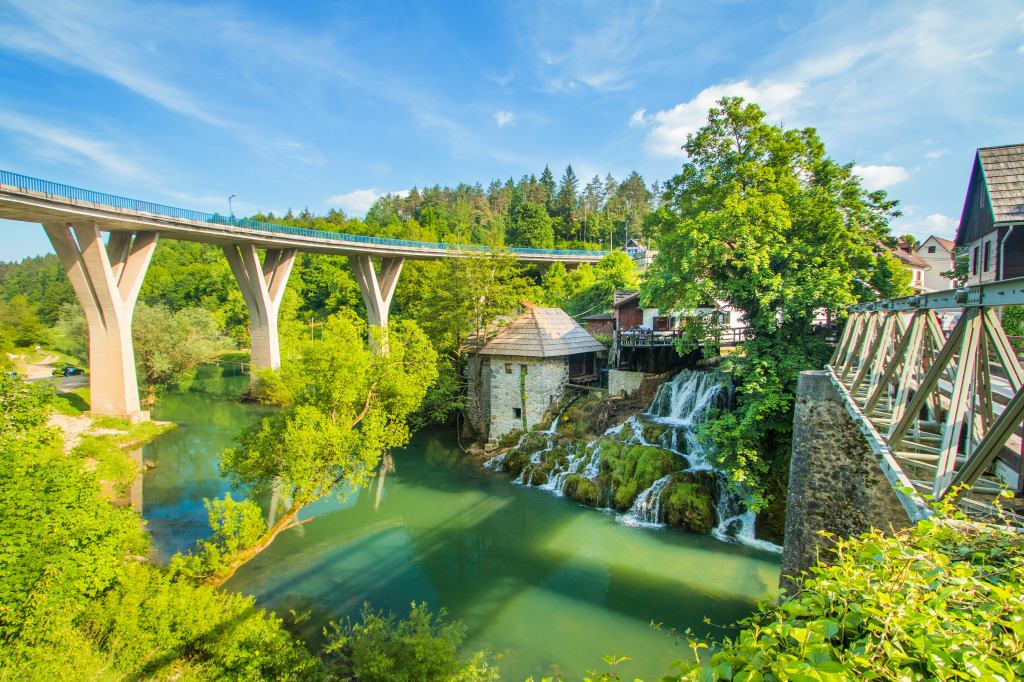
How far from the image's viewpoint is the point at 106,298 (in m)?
20.0

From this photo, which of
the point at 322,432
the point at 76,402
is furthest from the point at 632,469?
the point at 76,402

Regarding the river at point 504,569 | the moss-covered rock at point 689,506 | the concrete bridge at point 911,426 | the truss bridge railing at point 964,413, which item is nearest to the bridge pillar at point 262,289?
the river at point 504,569

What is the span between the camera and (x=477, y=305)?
64.7 feet

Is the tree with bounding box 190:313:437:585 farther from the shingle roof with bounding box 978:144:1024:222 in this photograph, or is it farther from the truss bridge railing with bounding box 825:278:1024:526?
the shingle roof with bounding box 978:144:1024:222

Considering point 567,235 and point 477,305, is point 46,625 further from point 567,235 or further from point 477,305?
point 567,235

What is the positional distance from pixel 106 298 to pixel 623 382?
21271 millimetres

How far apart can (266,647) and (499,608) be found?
4227 millimetres

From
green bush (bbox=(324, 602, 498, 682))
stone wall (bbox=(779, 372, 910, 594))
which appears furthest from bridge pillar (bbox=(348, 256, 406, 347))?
stone wall (bbox=(779, 372, 910, 594))

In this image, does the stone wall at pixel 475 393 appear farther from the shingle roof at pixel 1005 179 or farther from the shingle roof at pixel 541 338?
the shingle roof at pixel 1005 179

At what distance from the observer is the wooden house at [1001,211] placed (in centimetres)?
1108

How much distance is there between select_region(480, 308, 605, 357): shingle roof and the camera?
58.8 ft

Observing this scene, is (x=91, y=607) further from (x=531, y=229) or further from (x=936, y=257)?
(x=531, y=229)

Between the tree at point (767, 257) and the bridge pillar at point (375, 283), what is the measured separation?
23277 millimetres

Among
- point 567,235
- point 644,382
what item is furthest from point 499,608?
point 567,235
